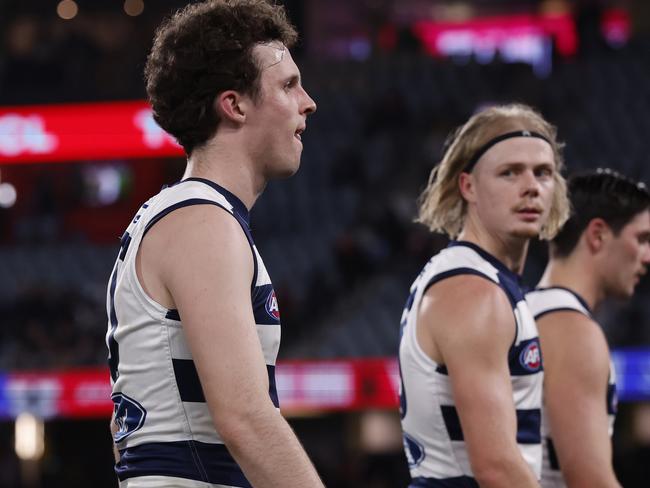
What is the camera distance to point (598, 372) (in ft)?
11.5

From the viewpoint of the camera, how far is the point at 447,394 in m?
3.18

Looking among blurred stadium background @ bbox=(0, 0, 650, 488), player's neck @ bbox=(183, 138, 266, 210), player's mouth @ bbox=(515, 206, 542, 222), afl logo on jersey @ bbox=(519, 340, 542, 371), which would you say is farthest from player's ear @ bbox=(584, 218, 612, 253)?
blurred stadium background @ bbox=(0, 0, 650, 488)

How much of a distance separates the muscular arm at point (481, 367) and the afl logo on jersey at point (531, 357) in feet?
0.41

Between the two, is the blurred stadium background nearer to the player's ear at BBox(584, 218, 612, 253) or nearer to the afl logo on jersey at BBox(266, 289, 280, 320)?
the player's ear at BBox(584, 218, 612, 253)

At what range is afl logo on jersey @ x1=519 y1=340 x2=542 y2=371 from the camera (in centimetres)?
323

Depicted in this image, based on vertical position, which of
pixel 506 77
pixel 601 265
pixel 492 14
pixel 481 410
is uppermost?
pixel 492 14

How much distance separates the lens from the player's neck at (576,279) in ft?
13.0

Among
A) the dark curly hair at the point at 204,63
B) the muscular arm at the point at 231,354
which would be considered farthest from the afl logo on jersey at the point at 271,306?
the dark curly hair at the point at 204,63

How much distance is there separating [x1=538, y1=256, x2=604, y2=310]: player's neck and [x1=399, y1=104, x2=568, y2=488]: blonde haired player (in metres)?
0.18

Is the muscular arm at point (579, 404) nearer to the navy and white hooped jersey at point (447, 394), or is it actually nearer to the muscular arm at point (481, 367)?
the navy and white hooped jersey at point (447, 394)

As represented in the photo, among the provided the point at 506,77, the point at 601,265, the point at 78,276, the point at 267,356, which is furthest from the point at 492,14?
the point at 267,356

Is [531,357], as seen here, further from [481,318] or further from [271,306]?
[271,306]

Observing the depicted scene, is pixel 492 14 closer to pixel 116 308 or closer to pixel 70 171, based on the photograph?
pixel 70 171

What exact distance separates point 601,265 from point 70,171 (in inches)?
536
